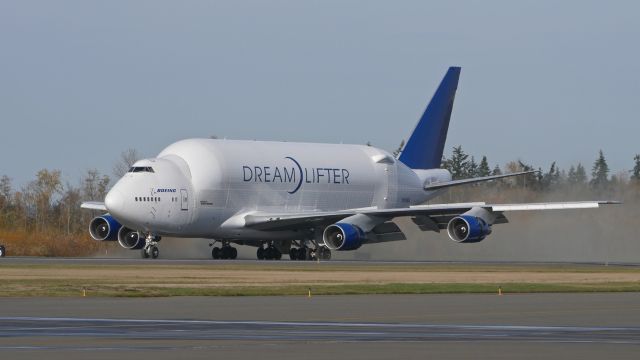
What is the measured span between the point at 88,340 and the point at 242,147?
47.7m

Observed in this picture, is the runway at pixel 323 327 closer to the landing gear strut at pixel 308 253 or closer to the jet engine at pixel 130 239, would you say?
the landing gear strut at pixel 308 253

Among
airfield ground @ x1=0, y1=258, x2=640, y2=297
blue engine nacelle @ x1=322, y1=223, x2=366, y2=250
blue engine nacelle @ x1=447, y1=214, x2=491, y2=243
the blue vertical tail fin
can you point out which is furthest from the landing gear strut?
the blue vertical tail fin

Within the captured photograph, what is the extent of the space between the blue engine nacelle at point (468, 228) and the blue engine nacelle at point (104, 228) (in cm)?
1541

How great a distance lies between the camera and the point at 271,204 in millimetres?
69688

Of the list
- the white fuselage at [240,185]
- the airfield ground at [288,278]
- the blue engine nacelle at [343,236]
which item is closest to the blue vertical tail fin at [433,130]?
the white fuselage at [240,185]

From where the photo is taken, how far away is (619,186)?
75.4 metres

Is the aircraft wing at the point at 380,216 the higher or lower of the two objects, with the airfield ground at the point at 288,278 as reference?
higher

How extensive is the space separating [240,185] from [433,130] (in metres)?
15.3

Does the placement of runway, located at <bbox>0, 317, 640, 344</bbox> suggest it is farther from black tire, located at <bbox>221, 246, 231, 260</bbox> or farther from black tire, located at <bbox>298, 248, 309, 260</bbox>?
black tire, located at <bbox>221, 246, 231, 260</bbox>

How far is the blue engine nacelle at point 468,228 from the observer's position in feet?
210

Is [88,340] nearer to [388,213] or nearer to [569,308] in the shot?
[569,308]

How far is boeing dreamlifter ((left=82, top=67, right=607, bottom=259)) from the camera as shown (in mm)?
65000

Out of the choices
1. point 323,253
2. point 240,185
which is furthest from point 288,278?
point 240,185

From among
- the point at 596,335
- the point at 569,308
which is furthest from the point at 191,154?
the point at 596,335
